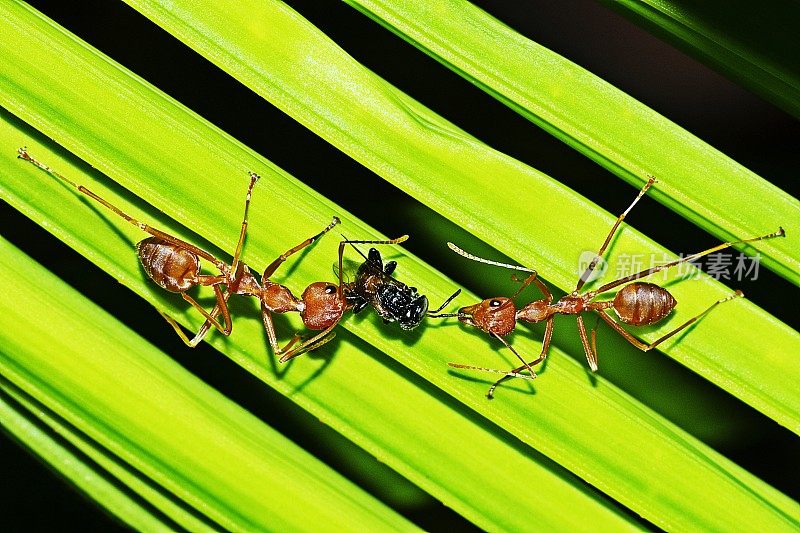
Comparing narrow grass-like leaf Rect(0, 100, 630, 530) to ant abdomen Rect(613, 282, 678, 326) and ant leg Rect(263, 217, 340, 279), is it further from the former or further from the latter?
ant abdomen Rect(613, 282, 678, 326)

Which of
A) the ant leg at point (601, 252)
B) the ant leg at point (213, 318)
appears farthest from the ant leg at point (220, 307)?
the ant leg at point (601, 252)

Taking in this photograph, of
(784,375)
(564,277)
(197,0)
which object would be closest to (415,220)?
(564,277)

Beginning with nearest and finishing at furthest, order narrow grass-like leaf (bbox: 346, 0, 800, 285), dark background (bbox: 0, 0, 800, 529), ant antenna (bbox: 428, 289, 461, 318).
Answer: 1. narrow grass-like leaf (bbox: 346, 0, 800, 285)
2. ant antenna (bbox: 428, 289, 461, 318)
3. dark background (bbox: 0, 0, 800, 529)

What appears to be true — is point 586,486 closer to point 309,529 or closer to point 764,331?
point 764,331

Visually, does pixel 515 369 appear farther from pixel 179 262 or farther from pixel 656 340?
pixel 179 262

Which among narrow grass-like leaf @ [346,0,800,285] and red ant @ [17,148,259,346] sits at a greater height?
narrow grass-like leaf @ [346,0,800,285]

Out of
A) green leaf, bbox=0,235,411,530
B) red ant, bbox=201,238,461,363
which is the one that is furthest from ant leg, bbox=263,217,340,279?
green leaf, bbox=0,235,411,530

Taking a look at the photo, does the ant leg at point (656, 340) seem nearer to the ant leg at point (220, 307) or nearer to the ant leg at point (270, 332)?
the ant leg at point (270, 332)
